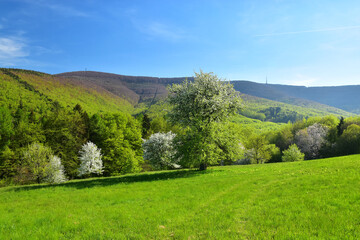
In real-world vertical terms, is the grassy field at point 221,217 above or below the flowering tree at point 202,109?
below

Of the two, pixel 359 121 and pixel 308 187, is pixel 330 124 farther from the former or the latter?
pixel 308 187

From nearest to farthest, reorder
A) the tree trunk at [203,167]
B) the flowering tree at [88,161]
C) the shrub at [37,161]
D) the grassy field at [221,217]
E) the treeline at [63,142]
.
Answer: the grassy field at [221,217] → the tree trunk at [203,167] → the shrub at [37,161] → the flowering tree at [88,161] → the treeline at [63,142]

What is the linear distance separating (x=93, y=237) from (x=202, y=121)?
73.7 ft

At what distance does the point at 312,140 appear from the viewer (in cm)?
9119

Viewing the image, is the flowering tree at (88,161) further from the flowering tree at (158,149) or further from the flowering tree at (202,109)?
the flowering tree at (202,109)

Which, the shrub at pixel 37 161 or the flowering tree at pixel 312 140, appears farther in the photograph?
the flowering tree at pixel 312 140

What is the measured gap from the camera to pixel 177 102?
31.2 m

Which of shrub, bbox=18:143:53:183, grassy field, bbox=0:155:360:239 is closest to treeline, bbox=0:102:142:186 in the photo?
shrub, bbox=18:143:53:183

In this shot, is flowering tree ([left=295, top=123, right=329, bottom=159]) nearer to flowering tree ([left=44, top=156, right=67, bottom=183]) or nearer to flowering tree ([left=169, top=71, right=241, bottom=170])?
flowering tree ([left=169, top=71, right=241, bottom=170])

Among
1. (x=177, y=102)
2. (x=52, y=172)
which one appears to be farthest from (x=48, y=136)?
(x=177, y=102)

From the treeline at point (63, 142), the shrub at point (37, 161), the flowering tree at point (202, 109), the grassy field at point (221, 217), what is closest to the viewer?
the grassy field at point (221, 217)

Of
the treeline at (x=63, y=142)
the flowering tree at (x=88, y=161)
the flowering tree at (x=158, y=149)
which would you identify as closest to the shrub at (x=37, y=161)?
the flowering tree at (x=88, y=161)

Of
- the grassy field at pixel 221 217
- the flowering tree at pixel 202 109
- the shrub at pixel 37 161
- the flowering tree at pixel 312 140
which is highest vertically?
the flowering tree at pixel 202 109

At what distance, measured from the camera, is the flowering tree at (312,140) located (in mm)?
89875
